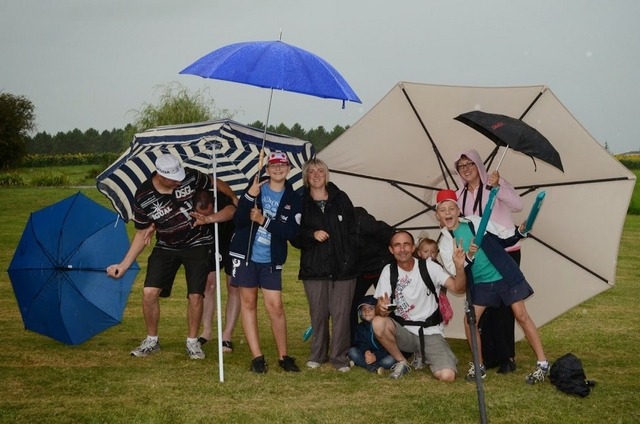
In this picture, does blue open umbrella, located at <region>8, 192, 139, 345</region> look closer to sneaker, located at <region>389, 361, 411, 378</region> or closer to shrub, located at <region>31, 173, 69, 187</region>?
sneaker, located at <region>389, 361, 411, 378</region>

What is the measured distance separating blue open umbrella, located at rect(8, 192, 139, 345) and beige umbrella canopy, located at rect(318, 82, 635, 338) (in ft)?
7.28

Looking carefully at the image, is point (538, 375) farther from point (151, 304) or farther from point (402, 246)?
point (151, 304)

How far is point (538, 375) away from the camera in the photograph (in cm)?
632

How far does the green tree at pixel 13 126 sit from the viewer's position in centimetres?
6044

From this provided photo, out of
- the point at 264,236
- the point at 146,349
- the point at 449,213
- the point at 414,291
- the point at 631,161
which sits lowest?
the point at 146,349

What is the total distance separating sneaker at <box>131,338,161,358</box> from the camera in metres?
7.13

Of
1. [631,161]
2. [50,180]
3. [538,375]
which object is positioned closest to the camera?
[538,375]

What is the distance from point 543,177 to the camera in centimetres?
686

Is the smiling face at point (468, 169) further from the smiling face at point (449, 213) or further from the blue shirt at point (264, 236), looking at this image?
the blue shirt at point (264, 236)

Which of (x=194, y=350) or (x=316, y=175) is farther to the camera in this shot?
(x=194, y=350)

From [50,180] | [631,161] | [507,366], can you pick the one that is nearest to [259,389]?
[507,366]

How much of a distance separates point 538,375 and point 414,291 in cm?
116

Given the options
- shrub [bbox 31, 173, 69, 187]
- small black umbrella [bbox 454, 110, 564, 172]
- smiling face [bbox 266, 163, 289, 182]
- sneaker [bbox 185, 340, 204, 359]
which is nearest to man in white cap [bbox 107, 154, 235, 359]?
sneaker [bbox 185, 340, 204, 359]

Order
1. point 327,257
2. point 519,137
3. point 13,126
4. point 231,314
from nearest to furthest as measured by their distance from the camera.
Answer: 1. point 519,137
2. point 327,257
3. point 231,314
4. point 13,126
